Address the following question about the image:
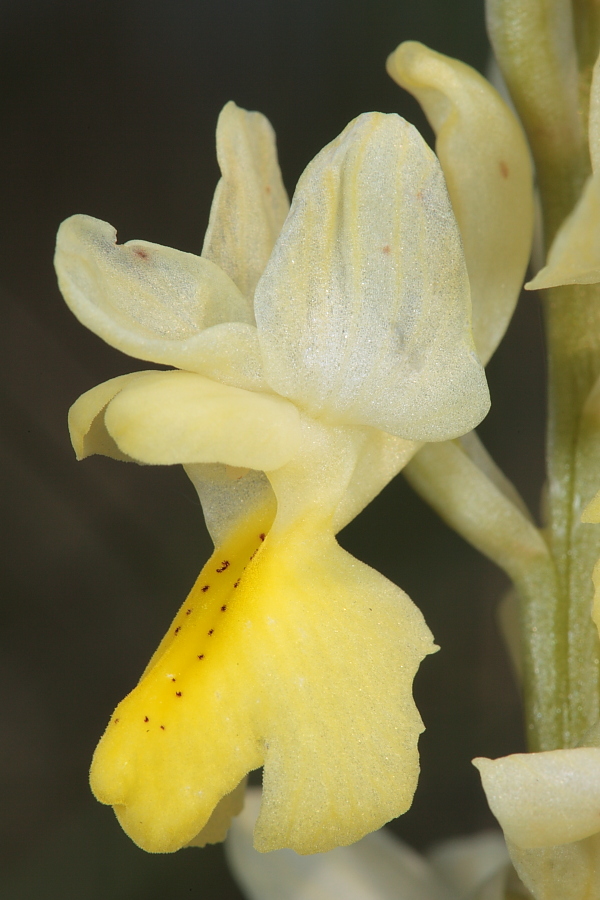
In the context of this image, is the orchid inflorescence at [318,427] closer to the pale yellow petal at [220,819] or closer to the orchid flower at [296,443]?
the orchid flower at [296,443]

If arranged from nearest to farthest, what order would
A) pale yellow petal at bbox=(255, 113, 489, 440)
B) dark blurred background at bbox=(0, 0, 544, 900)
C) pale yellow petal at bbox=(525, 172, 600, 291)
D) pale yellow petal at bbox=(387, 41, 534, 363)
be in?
pale yellow petal at bbox=(525, 172, 600, 291), pale yellow petal at bbox=(255, 113, 489, 440), pale yellow petal at bbox=(387, 41, 534, 363), dark blurred background at bbox=(0, 0, 544, 900)

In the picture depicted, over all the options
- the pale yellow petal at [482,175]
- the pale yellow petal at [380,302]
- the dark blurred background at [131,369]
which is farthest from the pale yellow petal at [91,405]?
the dark blurred background at [131,369]

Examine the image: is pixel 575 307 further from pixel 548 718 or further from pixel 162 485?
pixel 162 485

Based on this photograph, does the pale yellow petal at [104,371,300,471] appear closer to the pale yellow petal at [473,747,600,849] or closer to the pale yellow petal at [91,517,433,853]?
the pale yellow petal at [91,517,433,853]

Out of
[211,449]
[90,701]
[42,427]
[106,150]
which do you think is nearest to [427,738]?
[90,701]

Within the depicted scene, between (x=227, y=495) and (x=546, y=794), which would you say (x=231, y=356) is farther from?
(x=546, y=794)

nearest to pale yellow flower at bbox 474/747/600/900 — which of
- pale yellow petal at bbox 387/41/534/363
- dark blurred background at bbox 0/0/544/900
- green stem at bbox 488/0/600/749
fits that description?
green stem at bbox 488/0/600/749
